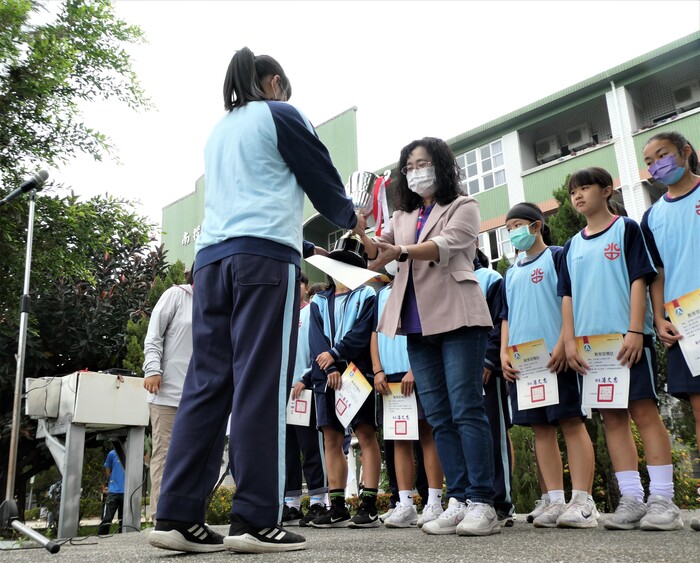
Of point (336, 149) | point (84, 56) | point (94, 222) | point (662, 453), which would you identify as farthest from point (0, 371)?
point (336, 149)

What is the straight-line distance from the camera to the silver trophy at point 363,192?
3.37 metres

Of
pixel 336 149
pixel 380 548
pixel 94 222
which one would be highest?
pixel 336 149

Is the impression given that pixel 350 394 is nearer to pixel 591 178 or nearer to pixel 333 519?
pixel 333 519

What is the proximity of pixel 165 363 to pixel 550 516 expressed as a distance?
2791 millimetres

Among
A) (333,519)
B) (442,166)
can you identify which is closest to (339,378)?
(333,519)

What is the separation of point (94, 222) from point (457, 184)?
7.70 metres

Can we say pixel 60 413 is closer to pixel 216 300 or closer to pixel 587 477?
pixel 216 300

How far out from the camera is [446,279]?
10.1ft

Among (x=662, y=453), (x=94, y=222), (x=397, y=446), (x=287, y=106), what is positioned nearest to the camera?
(x=287, y=106)

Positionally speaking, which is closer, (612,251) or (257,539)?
(257,539)

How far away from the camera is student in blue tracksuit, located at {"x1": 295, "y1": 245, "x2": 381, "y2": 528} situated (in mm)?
4266

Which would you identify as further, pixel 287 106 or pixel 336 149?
pixel 336 149

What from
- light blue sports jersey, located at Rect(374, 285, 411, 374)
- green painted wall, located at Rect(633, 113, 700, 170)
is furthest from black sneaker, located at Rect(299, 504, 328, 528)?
green painted wall, located at Rect(633, 113, 700, 170)

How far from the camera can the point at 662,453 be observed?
9.59 feet
